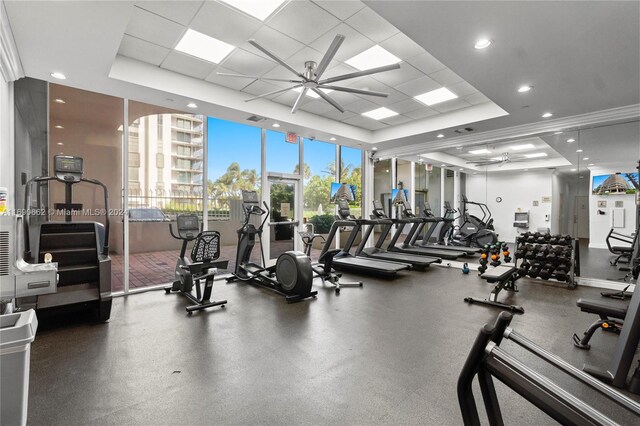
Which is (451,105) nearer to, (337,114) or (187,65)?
(337,114)

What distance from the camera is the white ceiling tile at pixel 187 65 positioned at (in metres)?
4.45

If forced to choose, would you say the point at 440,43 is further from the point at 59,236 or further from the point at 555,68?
the point at 59,236

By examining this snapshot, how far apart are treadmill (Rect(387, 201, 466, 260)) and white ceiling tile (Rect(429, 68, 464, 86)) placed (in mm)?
3531

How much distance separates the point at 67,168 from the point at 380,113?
18.6 ft

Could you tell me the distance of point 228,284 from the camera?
5.79m

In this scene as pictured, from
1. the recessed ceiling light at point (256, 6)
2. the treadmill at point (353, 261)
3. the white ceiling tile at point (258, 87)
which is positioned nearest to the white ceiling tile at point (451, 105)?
the treadmill at point (353, 261)

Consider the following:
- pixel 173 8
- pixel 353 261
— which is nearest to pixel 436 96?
pixel 353 261

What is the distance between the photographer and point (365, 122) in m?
7.61

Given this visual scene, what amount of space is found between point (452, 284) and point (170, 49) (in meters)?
5.99

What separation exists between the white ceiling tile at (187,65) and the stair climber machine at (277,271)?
2111mm

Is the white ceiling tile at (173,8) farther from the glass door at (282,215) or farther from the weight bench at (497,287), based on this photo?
the weight bench at (497,287)

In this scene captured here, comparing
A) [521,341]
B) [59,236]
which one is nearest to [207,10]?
[59,236]

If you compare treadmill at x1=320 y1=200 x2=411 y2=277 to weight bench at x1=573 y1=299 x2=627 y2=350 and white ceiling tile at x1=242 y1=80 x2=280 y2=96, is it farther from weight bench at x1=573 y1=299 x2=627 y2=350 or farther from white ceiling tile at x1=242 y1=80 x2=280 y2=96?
weight bench at x1=573 y1=299 x2=627 y2=350

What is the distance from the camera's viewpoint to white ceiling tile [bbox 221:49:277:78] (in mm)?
4414
